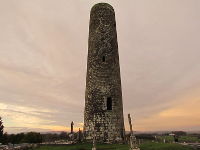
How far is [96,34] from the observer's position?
32469mm

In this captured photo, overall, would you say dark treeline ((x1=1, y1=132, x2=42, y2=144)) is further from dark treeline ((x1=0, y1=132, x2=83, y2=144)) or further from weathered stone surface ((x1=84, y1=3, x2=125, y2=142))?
weathered stone surface ((x1=84, y1=3, x2=125, y2=142))

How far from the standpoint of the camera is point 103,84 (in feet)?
101

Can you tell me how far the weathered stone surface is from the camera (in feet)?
98.8

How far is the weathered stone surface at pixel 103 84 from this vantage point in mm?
30125

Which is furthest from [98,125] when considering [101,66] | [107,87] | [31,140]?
[31,140]

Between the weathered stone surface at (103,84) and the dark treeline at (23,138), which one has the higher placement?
the weathered stone surface at (103,84)

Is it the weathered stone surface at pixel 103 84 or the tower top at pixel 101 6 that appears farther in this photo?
the tower top at pixel 101 6

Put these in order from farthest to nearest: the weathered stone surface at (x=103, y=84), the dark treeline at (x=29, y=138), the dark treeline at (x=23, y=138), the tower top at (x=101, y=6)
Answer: the dark treeline at (x=29, y=138) < the dark treeline at (x=23, y=138) < the tower top at (x=101, y=6) < the weathered stone surface at (x=103, y=84)

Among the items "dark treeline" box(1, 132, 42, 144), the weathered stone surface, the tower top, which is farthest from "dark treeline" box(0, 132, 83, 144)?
the tower top

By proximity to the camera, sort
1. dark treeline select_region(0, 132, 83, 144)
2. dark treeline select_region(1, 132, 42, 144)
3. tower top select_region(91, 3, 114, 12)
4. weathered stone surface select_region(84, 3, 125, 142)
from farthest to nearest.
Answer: dark treeline select_region(0, 132, 83, 144) → dark treeline select_region(1, 132, 42, 144) → tower top select_region(91, 3, 114, 12) → weathered stone surface select_region(84, 3, 125, 142)

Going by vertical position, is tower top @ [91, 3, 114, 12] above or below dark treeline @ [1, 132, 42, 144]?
above

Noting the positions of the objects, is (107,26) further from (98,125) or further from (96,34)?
(98,125)

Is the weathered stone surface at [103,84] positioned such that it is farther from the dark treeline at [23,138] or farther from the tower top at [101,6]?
the dark treeline at [23,138]

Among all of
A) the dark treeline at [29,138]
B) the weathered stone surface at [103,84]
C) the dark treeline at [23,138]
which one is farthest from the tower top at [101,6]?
the dark treeline at [23,138]
